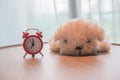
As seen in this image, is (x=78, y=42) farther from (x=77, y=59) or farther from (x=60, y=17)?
(x=60, y=17)

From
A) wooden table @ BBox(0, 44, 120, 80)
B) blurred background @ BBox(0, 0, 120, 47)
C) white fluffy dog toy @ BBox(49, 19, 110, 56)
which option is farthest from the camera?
blurred background @ BBox(0, 0, 120, 47)

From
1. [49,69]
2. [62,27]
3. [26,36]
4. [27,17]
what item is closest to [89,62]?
[49,69]

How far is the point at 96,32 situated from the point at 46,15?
1433 mm

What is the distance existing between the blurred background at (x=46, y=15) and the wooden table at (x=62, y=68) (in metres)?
1.12

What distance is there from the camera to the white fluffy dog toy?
4.01 ft

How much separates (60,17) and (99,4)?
547 mm

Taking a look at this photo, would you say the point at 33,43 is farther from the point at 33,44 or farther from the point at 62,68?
the point at 62,68

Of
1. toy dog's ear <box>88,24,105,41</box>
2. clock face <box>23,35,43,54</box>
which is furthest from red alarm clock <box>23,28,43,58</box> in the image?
toy dog's ear <box>88,24,105,41</box>

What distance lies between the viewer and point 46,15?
8.57ft

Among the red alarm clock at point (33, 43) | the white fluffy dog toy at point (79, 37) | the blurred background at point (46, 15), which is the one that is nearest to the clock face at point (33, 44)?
the red alarm clock at point (33, 43)

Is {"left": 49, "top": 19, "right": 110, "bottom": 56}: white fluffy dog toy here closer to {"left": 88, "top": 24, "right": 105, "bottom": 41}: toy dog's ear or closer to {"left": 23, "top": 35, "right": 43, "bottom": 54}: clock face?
{"left": 88, "top": 24, "right": 105, "bottom": 41}: toy dog's ear

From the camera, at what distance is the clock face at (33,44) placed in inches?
50.2

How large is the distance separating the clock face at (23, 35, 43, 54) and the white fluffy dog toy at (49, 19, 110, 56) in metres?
0.11

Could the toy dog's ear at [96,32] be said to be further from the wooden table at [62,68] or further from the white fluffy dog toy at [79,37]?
the wooden table at [62,68]
